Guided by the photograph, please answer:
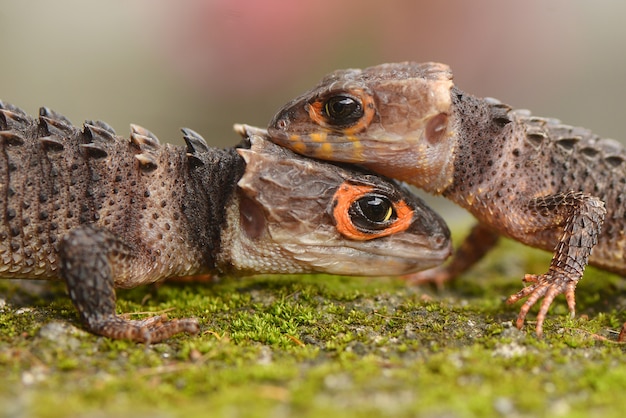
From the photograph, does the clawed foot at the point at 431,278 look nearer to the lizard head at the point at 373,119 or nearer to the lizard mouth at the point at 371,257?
the lizard mouth at the point at 371,257

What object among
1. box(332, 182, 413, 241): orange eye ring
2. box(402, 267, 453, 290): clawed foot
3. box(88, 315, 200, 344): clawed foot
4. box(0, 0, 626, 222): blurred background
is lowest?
box(88, 315, 200, 344): clawed foot

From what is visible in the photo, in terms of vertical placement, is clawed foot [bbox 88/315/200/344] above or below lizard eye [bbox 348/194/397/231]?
below

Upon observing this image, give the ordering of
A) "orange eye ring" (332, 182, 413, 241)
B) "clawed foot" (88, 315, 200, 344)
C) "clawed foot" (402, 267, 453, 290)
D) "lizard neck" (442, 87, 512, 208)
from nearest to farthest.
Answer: "clawed foot" (88, 315, 200, 344) < "orange eye ring" (332, 182, 413, 241) < "lizard neck" (442, 87, 512, 208) < "clawed foot" (402, 267, 453, 290)

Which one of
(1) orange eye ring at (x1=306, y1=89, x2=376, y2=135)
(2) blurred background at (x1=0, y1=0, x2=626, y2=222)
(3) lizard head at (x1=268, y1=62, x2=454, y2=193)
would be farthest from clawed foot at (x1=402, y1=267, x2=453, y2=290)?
(2) blurred background at (x1=0, y1=0, x2=626, y2=222)

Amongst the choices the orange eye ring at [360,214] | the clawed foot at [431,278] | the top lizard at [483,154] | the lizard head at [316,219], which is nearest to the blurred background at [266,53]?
the clawed foot at [431,278]

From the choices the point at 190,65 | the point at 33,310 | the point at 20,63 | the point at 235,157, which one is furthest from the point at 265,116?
the point at 33,310

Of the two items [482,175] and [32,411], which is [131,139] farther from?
[482,175]

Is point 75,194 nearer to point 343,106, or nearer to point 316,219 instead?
point 316,219

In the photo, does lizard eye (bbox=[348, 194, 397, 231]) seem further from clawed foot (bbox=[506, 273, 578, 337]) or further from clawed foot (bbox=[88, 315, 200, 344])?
clawed foot (bbox=[88, 315, 200, 344])
